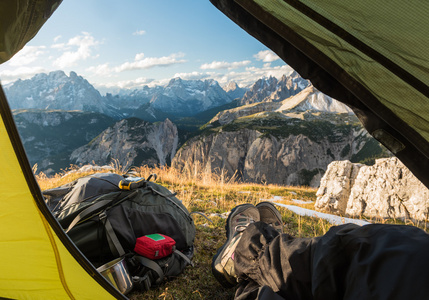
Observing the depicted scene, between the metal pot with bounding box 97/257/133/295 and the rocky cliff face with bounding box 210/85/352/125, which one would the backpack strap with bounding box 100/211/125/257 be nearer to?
the metal pot with bounding box 97/257/133/295

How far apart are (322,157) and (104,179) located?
84.5m

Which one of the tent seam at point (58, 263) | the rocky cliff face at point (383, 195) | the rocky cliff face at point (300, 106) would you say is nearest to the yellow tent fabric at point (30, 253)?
the tent seam at point (58, 263)

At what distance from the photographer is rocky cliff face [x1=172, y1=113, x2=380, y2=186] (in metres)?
74.3

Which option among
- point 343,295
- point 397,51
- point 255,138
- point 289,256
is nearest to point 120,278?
point 289,256

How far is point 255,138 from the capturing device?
273 ft

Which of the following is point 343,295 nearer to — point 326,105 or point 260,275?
point 260,275

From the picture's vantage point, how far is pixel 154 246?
2.11 m

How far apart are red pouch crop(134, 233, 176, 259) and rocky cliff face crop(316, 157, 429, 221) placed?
5.92m

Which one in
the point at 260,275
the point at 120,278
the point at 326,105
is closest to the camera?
the point at 260,275

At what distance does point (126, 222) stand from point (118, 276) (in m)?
0.53

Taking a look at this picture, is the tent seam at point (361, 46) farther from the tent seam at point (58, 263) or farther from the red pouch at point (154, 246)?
the red pouch at point (154, 246)

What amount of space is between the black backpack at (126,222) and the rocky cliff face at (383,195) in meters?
5.77

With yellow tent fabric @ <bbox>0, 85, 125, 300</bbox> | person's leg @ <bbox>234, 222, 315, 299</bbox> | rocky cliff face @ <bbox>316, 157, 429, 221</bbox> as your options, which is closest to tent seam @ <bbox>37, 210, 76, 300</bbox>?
yellow tent fabric @ <bbox>0, 85, 125, 300</bbox>

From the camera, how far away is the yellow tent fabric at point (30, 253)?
4.27 ft
